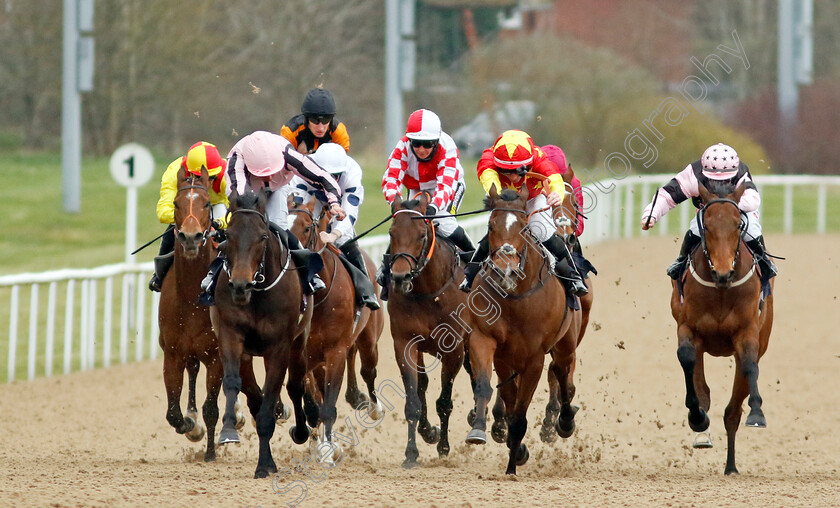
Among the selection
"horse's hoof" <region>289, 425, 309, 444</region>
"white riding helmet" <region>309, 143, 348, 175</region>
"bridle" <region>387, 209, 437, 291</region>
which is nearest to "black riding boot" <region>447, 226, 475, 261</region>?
"bridle" <region>387, 209, 437, 291</region>

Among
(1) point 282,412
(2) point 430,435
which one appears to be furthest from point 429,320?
(1) point 282,412

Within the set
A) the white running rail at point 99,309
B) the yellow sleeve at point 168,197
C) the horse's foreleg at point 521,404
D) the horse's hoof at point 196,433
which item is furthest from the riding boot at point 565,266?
the white running rail at point 99,309

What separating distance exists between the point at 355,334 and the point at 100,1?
19629mm

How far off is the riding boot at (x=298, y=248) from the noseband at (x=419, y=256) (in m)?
0.42

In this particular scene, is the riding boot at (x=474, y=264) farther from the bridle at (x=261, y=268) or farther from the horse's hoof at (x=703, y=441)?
the horse's hoof at (x=703, y=441)

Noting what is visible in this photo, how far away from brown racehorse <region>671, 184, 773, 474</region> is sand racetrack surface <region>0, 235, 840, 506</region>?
17.5 inches

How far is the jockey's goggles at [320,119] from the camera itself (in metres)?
7.84

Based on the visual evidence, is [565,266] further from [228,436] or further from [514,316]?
[228,436]

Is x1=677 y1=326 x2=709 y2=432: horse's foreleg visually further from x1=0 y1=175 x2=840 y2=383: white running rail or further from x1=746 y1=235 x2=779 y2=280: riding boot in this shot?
x1=0 y1=175 x2=840 y2=383: white running rail

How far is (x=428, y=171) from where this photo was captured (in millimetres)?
7820

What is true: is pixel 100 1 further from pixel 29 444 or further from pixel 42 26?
pixel 29 444

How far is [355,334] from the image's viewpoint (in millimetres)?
7594

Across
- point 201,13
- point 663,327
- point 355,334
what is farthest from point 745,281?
point 201,13

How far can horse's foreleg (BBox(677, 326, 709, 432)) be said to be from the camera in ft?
23.4
